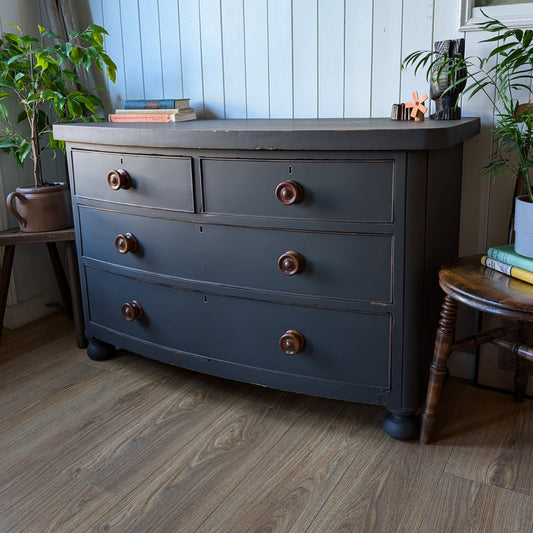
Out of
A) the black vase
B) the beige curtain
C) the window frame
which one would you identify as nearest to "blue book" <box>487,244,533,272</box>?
the black vase

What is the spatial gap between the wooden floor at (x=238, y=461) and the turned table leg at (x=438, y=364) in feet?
0.20

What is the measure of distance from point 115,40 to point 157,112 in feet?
1.55

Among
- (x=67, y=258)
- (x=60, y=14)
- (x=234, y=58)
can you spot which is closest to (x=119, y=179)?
(x=67, y=258)

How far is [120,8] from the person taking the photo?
2232mm

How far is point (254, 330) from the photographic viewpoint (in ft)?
5.40

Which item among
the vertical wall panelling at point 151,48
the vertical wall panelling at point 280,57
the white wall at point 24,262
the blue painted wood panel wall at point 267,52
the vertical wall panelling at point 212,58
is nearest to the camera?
the blue painted wood panel wall at point 267,52

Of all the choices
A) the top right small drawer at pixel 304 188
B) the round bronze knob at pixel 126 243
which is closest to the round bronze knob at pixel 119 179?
the round bronze knob at pixel 126 243

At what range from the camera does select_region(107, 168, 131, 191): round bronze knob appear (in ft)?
5.62

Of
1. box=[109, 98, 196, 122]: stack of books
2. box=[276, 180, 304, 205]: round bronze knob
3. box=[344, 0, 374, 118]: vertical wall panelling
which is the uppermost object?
box=[344, 0, 374, 118]: vertical wall panelling

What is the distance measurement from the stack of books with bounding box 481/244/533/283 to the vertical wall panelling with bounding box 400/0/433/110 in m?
0.53

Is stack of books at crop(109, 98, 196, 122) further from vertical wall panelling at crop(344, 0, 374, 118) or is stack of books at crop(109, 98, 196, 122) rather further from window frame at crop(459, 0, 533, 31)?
window frame at crop(459, 0, 533, 31)

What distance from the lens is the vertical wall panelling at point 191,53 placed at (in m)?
2.08

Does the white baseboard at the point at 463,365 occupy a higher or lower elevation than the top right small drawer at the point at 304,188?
lower

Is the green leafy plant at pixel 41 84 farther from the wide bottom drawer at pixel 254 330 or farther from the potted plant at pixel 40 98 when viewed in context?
the wide bottom drawer at pixel 254 330
